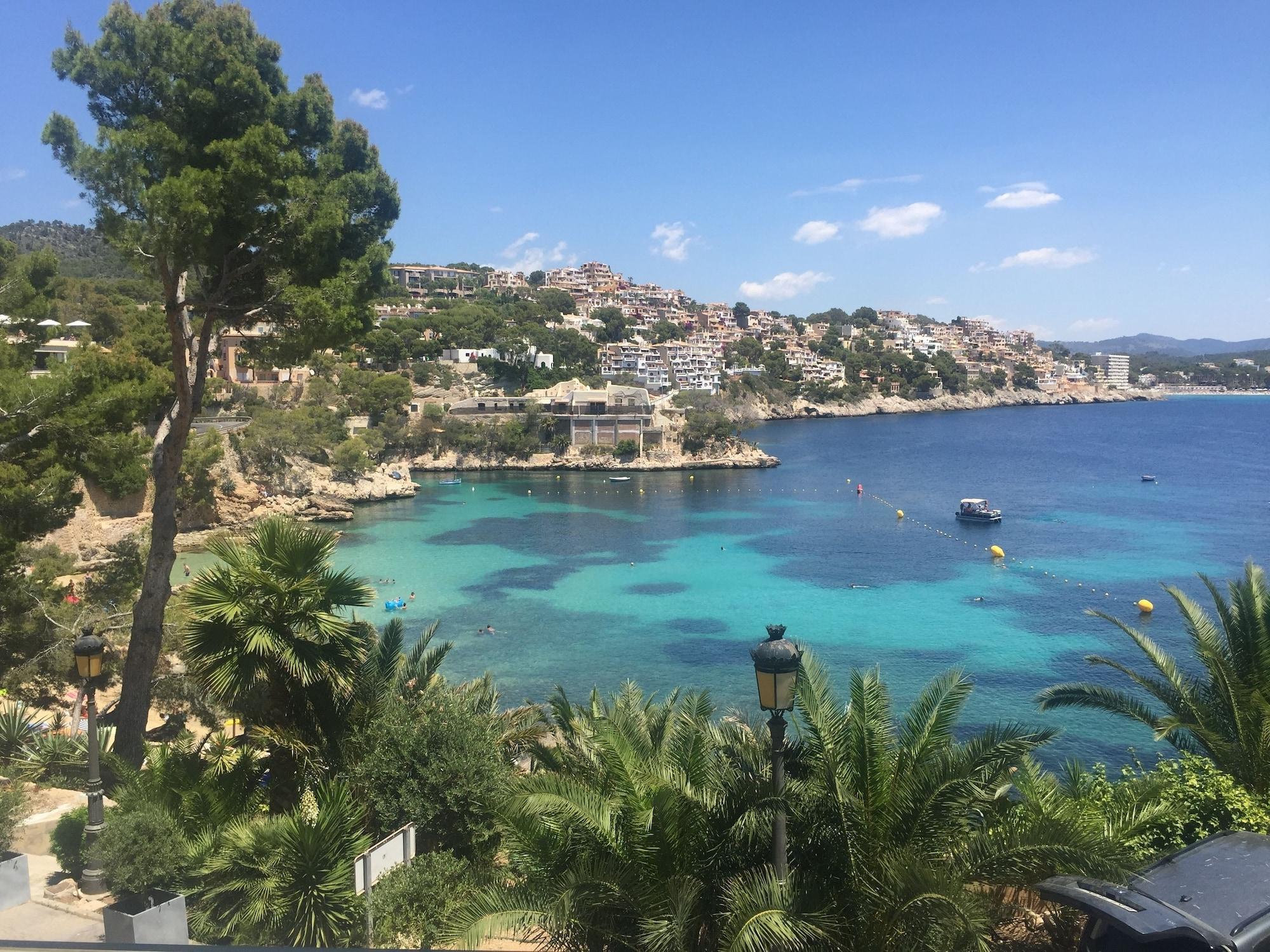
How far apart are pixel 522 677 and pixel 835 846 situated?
15.9 m

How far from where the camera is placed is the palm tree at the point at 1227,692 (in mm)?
6238

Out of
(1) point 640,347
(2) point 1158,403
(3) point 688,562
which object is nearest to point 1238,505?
(3) point 688,562

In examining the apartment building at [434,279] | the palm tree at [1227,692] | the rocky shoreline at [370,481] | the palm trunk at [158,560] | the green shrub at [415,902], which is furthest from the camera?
the apartment building at [434,279]

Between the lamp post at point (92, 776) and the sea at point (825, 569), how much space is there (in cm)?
987

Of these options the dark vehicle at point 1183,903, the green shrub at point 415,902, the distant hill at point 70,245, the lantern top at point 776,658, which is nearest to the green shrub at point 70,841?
the green shrub at point 415,902

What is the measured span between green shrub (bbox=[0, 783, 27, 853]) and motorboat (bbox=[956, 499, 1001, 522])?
3745 centimetres

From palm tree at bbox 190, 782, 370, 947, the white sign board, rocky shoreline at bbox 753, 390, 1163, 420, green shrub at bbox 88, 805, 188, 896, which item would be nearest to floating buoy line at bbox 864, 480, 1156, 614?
the white sign board

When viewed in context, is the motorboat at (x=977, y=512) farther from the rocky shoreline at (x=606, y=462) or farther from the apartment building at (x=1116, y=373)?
the apartment building at (x=1116, y=373)

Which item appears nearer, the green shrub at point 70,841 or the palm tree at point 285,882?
the palm tree at point 285,882

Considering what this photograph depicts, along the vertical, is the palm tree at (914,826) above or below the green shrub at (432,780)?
above

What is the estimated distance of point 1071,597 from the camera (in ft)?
87.6

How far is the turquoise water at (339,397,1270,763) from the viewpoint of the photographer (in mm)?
20938

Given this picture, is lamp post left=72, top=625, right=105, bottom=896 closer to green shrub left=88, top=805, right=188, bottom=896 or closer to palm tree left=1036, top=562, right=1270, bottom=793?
green shrub left=88, top=805, right=188, bottom=896

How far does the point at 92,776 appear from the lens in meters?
5.84
